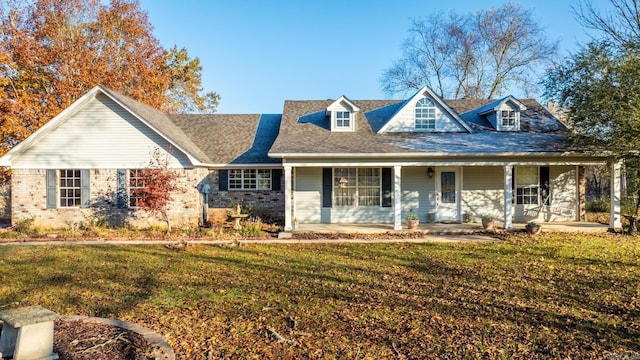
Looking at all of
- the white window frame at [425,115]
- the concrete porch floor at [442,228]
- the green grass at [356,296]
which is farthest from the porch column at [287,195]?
the white window frame at [425,115]

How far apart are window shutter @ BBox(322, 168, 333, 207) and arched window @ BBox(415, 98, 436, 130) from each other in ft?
13.4

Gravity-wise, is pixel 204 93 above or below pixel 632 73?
above

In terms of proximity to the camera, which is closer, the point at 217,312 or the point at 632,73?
the point at 217,312

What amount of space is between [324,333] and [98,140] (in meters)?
13.1

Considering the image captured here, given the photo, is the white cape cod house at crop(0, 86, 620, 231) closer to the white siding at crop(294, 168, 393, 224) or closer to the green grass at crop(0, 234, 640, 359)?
the white siding at crop(294, 168, 393, 224)

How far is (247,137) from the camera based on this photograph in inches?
Result: 714

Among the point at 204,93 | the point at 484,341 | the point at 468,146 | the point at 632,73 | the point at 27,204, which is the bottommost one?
the point at 484,341

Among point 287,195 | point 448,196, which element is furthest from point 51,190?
point 448,196

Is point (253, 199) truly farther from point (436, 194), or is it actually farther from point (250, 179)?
point (436, 194)

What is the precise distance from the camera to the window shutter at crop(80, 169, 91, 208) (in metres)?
14.7

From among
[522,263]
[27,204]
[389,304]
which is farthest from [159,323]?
[27,204]

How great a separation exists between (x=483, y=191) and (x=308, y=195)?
708 centimetres

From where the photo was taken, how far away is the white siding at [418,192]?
626 inches

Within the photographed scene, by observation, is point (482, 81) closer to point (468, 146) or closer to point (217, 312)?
point (468, 146)
